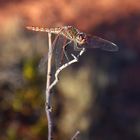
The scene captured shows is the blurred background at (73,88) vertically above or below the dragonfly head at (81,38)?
below

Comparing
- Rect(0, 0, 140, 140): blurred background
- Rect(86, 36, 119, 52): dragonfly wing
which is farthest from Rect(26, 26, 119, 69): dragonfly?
Rect(0, 0, 140, 140): blurred background

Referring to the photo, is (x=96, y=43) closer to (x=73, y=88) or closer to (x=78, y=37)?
(x=78, y=37)

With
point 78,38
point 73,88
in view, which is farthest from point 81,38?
point 73,88

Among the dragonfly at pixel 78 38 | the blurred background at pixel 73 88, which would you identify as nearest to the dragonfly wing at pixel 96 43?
the dragonfly at pixel 78 38

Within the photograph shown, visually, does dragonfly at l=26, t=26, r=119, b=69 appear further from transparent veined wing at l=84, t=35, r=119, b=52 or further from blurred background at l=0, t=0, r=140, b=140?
blurred background at l=0, t=0, r=140, b=140

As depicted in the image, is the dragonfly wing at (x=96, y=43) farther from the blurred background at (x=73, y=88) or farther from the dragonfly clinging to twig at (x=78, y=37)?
the blurred background at (x=73, y=88)

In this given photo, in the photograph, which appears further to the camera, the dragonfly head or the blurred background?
the blurred background

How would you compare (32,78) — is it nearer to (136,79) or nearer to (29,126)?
(29,126)

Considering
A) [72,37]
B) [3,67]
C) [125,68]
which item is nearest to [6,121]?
[3,67]
